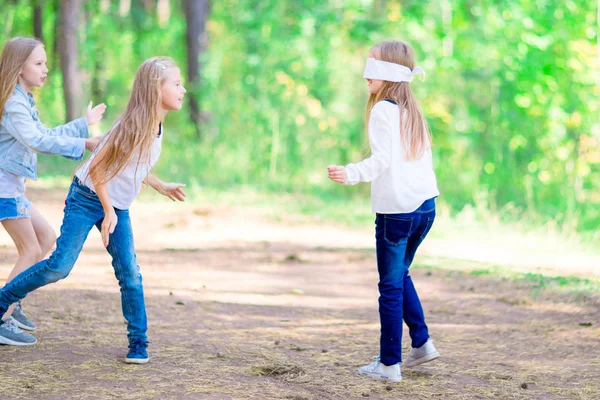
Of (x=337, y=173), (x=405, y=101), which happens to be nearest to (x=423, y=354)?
(x=337, y=173)

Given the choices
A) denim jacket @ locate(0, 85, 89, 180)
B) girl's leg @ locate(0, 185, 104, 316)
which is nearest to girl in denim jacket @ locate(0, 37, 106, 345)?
denim jacket @ locate(0, 85, 89, 180)

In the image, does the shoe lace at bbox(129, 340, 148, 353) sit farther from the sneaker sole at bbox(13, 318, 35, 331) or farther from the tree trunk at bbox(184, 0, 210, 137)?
the tree trunk at bbox(184, 0, 210, 137)

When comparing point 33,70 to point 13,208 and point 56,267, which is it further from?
point 56,267

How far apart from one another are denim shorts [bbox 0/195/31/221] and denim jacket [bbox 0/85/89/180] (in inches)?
5.8

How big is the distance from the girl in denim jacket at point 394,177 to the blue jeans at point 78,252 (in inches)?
46.7

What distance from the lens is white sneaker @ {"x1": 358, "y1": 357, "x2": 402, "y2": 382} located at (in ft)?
14.6

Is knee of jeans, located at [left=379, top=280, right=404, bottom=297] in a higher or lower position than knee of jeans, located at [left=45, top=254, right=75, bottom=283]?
lower

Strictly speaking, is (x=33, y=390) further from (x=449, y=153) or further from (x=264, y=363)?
(x=449, y=153)

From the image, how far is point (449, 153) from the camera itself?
12891 mm

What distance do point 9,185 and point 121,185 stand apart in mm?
783

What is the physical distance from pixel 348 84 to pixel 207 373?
10.1 metres

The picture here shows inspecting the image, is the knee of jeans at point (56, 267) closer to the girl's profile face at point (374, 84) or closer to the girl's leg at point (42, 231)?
the girl's leg at point (42, 231)

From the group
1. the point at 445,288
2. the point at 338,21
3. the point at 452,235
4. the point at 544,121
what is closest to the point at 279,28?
the point at 338,21

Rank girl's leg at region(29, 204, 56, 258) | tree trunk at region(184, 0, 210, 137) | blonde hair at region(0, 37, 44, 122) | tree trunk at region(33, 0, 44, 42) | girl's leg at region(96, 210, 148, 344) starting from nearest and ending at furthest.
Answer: girl's leg at region(96, 210, 148, 344) < blonde hair at region(0, 37, 44, 122) < girl's leg at region(29, 204, 56, 258) < tree trunk at region(184, 0, 210, 137) < tree trunk at region(33, 0, 44, 42)
